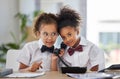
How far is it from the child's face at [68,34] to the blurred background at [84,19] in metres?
2.41

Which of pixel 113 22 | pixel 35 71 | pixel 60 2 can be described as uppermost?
pixel 60 2

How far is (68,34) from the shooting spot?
1803 millimetres

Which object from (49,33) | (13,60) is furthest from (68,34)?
(13,60)

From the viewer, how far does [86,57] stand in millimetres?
1888

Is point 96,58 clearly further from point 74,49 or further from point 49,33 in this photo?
point 49,33

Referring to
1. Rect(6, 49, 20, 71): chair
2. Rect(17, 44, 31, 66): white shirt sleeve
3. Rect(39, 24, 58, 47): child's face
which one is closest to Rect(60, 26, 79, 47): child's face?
Rect(39, 24, 58, 47): child's face

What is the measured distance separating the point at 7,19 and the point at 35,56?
2.54m

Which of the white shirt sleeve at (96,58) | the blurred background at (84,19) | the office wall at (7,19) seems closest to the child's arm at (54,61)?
the white shirt sleeve at (96,58)

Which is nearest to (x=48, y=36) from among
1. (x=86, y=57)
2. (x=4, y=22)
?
(x=86, y=57)

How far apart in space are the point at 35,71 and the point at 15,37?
8.98 feet

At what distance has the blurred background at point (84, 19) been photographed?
14.1 ft

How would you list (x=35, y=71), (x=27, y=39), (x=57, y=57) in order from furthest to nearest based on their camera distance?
(x=27, y=39), (x=57, y=57), (x=35, y=71)

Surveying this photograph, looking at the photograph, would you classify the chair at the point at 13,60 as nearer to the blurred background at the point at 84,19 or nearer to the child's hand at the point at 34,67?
the child's hand at the point at 34,67

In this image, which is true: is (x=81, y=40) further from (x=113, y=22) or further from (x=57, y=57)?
(x=113, y=22)
